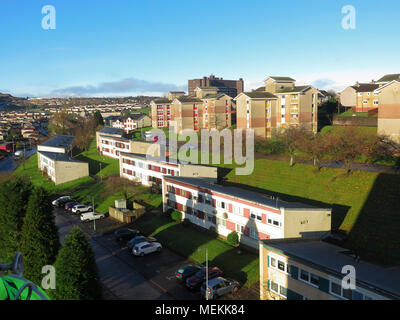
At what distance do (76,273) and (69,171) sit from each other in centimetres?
3777

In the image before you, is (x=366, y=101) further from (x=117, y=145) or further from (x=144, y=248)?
(x=144, y=248)

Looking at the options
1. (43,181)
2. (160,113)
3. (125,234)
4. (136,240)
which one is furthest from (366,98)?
(43,181)

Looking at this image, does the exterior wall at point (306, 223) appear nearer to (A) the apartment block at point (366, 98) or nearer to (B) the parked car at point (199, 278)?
(B) the parked car at point (199, 278)

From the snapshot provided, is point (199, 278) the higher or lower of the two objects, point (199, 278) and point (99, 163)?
the lower

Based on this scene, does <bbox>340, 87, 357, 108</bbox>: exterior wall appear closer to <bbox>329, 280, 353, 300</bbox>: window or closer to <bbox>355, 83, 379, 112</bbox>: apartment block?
<bbox>355, 83, 379, 112</bbox>: apartment block

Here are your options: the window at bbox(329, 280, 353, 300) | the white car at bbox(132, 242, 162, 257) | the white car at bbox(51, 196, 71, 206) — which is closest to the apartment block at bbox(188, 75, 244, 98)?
the white car at bbox(51, 196, 71, 206)

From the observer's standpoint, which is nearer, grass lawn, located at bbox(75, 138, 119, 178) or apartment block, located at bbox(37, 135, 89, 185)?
apartment block, located at bbox(37, 135, 89, 185)

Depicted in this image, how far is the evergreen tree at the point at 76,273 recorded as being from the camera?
15.6 m

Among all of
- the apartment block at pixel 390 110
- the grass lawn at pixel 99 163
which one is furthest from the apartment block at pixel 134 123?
the apartment block at pixel 390 110

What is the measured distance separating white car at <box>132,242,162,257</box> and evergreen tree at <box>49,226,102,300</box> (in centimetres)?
915

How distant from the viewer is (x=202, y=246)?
86.0 feet

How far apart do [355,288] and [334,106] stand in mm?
59662

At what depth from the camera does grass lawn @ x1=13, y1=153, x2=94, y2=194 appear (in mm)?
48150

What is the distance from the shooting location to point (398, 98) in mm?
39531
